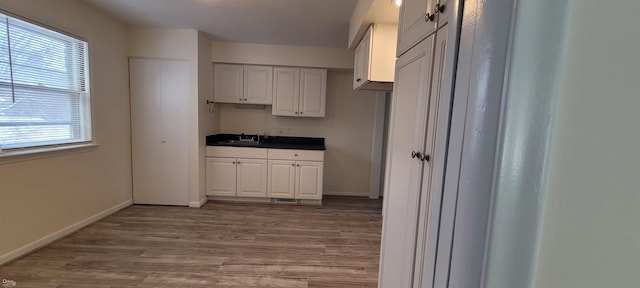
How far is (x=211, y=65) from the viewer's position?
371 cm

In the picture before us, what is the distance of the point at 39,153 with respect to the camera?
2252mm

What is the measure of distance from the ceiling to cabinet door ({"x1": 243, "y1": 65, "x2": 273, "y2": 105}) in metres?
0.45

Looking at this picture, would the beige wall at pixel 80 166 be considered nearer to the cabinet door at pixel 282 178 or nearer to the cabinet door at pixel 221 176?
the cabinet door at pixel 221 176

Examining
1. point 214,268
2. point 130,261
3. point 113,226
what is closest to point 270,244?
point 214,268

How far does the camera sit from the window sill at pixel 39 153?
2.02 metres

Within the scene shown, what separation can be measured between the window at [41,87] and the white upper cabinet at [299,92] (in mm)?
2167

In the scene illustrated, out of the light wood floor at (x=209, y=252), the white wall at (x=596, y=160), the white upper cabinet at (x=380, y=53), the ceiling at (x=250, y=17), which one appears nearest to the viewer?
the white wall at (x=596, y=160)

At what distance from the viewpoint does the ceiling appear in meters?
2.48

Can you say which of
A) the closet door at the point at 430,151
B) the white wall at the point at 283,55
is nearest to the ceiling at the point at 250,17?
the white wall at the point at 283,55

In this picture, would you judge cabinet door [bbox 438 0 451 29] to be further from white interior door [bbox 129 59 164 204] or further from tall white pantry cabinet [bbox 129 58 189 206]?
white interior door [bbox 129 59 164 204]

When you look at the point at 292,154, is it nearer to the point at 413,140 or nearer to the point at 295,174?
the point at 295,174

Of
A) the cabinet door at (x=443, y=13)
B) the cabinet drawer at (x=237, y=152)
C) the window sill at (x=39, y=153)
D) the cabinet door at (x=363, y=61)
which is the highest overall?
the cabinet door at (x=363, y=61)

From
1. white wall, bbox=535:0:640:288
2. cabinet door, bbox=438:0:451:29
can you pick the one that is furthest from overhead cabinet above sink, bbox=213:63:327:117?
white wall, bbox=535:0:640:288

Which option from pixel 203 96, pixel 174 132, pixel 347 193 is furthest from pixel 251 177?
pixel 347 193
